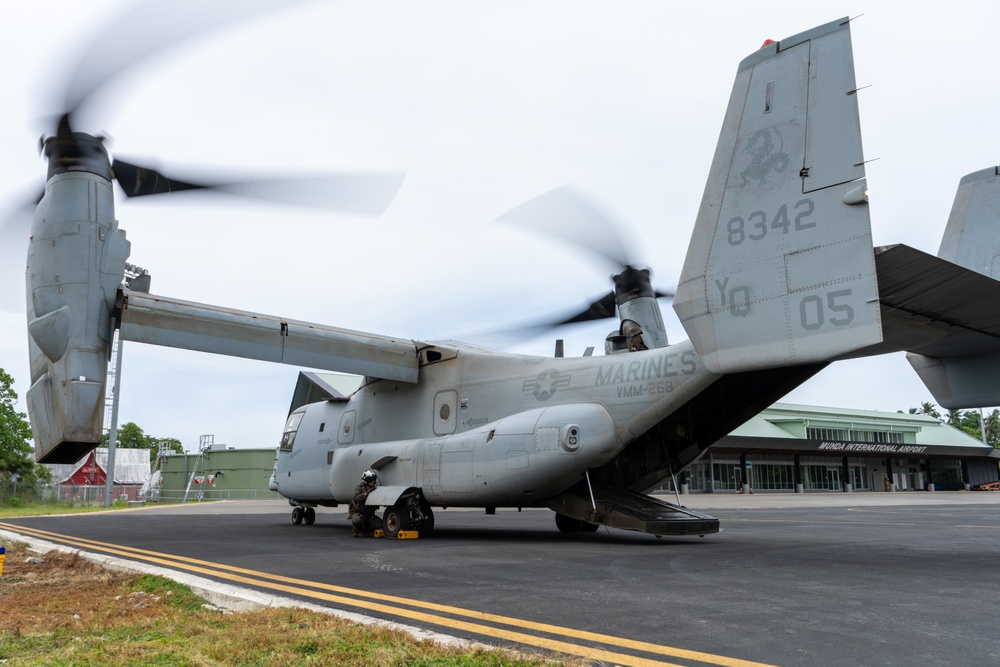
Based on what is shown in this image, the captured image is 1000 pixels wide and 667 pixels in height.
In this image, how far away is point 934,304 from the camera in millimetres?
8844

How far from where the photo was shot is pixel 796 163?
895 cm

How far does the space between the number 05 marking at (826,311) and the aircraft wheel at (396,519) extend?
8.40 meters

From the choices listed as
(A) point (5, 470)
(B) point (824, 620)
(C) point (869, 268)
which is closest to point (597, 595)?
(B) point (824, 620)

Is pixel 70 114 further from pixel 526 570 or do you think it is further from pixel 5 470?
pixel 5 470

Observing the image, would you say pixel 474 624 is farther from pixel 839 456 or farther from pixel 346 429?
pixel 839 456

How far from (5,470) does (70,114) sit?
160 feet

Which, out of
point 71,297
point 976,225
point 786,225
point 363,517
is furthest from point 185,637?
point 976,225

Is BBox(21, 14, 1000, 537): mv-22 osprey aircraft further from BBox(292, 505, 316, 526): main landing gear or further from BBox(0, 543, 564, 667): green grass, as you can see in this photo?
BBox(0, 543, 564, 667): green grass

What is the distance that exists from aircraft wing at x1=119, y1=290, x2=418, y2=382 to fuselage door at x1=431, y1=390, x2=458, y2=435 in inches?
34.0

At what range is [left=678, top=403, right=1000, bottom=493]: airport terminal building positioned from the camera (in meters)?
51.8

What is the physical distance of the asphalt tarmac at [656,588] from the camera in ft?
15.3

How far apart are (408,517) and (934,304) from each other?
9.55m

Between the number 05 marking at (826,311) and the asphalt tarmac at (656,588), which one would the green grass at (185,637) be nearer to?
the asphalt tarmac at (656,588)

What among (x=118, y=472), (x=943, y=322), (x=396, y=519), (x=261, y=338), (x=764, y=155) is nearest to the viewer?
(x=764, y=155)
